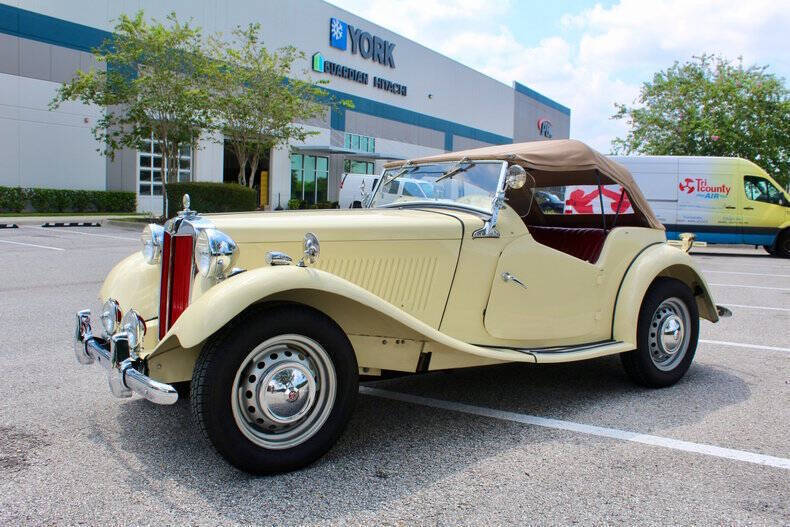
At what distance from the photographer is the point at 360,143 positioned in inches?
1475

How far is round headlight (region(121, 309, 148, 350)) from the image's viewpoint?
3.23 m

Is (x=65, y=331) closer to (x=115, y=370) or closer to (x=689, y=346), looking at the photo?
(x=115, y=370)

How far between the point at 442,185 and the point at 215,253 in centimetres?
183

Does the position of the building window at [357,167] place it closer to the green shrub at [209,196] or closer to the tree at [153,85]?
the green shrub at [209,196]

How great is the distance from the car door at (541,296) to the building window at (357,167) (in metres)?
33.2

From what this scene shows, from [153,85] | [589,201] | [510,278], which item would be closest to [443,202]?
[510,278]

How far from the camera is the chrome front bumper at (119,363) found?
278 centimetres

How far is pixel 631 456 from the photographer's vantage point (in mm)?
3389

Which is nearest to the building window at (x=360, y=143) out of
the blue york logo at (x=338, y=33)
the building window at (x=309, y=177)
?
the building window at (x=309, y=177)

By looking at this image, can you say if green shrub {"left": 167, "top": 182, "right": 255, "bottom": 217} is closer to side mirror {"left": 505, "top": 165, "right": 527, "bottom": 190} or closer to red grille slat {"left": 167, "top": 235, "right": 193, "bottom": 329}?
red grille slat {"left": 167, "top": 235, "right": 193, "bottom": 329}

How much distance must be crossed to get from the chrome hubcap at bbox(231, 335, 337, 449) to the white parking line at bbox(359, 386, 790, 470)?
4.07 feet

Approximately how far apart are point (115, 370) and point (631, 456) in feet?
8.70

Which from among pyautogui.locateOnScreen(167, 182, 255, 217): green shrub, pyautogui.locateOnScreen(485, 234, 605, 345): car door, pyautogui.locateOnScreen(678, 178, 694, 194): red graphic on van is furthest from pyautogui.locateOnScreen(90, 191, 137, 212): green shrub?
pyautogui.locateOnScreen(485, 234, 605, 345): car door

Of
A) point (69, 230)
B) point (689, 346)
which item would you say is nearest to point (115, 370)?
point (689, 346)
